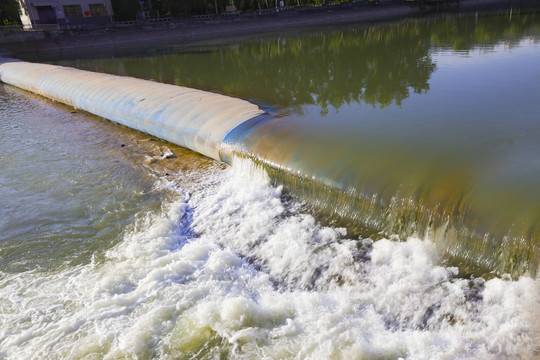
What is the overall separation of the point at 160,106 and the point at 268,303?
6.71 metres

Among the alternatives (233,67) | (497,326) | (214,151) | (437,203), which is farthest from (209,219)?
(233,67)

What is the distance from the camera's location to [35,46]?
31.8 m

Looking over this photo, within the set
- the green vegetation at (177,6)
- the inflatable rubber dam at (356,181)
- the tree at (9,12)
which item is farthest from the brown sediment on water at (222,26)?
the inflatable rubber dam at (356,181)

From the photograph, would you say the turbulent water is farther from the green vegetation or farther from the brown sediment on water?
the green vegetation

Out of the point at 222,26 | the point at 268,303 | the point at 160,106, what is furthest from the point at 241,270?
the point at 222,26

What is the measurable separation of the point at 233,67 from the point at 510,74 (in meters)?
11.1

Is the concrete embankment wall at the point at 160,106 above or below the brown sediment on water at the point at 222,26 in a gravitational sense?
below

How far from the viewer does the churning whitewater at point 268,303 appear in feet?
12.2

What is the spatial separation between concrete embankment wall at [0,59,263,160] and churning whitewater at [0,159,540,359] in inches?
122

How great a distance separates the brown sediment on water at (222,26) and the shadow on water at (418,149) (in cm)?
2510

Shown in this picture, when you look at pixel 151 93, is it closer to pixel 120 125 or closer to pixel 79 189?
pixel 120 125

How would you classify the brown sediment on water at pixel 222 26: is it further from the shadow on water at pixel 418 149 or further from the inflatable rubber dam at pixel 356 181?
the inflatable rubber dam at pixel 356 181

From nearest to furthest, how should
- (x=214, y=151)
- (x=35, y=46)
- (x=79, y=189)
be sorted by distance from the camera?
(x=79, y=189) → (x=214, y=151) → (x=35, y=46)

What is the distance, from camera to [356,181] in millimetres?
5496
